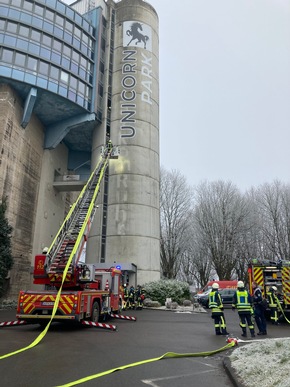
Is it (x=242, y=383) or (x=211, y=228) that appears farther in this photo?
(x=211, y=228)

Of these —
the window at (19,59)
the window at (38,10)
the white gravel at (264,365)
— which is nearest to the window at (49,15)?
the window at (38,10)

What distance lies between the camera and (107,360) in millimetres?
6906

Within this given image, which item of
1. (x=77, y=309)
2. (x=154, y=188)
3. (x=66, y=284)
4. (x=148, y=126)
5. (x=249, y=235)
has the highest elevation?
(x=148, y=126)

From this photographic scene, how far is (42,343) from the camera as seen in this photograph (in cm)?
870

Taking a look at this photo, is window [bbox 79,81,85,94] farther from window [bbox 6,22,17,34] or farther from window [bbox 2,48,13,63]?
window [bbox 6,22,17,34]

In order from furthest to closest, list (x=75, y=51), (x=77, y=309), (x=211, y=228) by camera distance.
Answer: (x=211, y=228) < (x=75, y=51) < (x=77, y=309)

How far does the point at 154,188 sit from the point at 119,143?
549 centimetres

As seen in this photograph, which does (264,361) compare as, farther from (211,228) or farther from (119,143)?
(211,228)

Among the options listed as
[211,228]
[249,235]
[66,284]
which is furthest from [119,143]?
[66,284]

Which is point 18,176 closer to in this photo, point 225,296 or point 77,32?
point 77,32

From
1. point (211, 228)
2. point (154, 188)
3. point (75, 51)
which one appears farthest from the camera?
point (211, 228)

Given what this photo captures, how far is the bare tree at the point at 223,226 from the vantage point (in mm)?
38000

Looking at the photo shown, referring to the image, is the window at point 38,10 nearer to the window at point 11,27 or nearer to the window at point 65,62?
the window at point 11,27

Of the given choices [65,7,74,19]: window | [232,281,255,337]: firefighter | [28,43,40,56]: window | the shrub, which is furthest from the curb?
[65,7,74,19]: window
